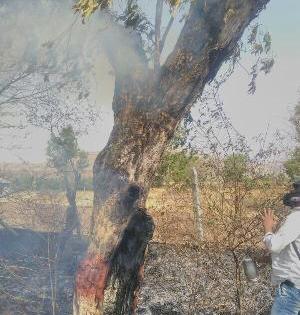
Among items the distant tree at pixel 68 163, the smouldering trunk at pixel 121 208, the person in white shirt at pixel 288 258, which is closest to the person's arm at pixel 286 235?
the person in white shirt at pixel 288 258

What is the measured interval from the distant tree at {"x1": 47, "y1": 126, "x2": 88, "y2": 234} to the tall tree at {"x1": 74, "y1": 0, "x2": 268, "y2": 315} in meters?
4.52

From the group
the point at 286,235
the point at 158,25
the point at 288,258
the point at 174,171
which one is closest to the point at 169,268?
the point at 174,171

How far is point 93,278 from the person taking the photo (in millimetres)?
3820

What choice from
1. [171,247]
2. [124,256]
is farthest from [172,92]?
[171,247]

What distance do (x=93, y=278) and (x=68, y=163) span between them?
6755 mm

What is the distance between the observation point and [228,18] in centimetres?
389

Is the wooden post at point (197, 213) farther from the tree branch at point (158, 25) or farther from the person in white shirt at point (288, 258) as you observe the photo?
the person in white shirt at point (288, 258)

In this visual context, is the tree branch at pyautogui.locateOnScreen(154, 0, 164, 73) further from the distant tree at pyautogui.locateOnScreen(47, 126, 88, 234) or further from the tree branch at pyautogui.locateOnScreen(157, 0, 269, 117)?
the distant tree at pyautogui.locateOnScreen(47, 126, 88, 234)

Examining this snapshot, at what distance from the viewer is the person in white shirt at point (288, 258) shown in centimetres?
320

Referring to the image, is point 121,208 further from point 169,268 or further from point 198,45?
point 169,268

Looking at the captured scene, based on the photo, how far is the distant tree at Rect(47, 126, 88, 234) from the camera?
8867 mm

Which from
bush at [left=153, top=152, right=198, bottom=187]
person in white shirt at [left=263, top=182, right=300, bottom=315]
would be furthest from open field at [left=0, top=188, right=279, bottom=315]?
person in white shirt at [left=263, top=182, right=300, bottom=315]

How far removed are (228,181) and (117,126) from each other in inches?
77.8

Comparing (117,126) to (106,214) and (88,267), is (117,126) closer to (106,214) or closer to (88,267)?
(106,214)
